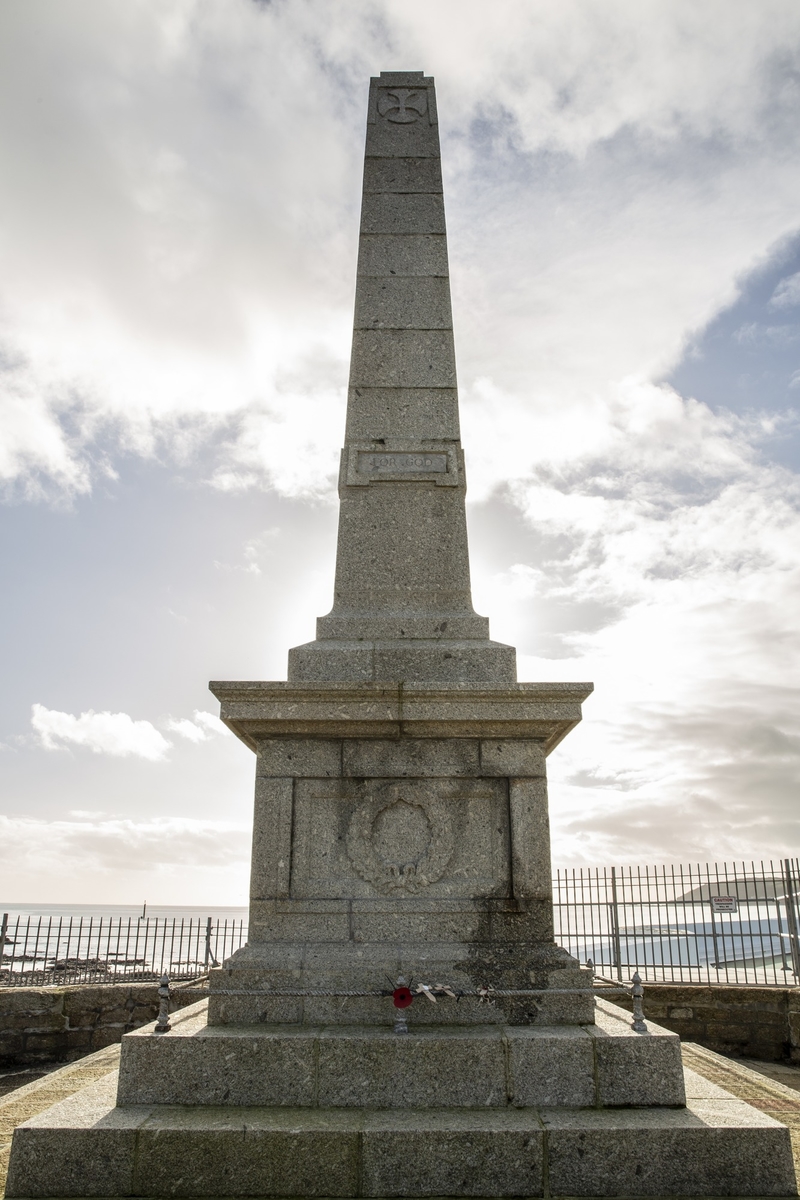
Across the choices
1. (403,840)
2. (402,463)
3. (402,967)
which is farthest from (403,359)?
(402,967)

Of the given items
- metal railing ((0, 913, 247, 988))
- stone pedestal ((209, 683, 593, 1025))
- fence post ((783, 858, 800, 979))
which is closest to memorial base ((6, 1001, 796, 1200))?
stone pedestal ((209, 683, 593, 1025))

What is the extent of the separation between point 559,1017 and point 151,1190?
2066mm

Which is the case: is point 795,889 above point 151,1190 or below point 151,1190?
above

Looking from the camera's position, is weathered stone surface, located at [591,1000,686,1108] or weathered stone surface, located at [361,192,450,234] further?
weathered stone surface, located at [361,192,450,234]

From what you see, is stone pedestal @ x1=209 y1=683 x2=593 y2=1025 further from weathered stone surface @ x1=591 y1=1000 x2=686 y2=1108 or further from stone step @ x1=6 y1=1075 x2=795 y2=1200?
stone step @ x1=6 y1=1075 x2=795 y2=1200

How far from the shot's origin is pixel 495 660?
5141 mm

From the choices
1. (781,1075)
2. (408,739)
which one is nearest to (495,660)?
(408,739)

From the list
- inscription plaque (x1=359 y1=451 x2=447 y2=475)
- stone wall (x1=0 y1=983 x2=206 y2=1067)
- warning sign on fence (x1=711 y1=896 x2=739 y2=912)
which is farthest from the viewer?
warning sign on fence (x1=711 y1=896 x2=739 y2=912)

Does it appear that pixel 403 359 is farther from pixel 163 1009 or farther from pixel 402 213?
pixel 163 1009

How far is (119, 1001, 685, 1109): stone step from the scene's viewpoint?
150 inches

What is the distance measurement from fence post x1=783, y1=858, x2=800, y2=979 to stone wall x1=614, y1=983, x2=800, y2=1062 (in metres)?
2.49

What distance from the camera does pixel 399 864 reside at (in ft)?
15.1

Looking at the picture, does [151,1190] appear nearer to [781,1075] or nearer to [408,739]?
[408,739]

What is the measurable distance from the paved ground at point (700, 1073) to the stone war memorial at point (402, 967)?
0.98m
